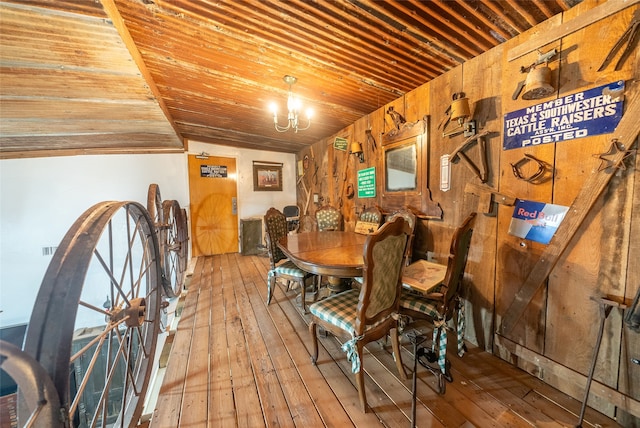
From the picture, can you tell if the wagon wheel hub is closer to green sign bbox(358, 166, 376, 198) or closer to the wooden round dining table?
the wooden round dining table

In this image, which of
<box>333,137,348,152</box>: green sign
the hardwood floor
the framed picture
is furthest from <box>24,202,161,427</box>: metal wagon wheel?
the framed picture

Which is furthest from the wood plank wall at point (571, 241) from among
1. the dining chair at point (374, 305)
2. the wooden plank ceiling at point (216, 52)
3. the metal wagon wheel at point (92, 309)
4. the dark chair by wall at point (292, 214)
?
the dark chair by wall at point (292, 214)

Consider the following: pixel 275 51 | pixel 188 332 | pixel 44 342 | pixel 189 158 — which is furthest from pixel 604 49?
pixel 189 158

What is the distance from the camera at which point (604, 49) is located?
1299 mm

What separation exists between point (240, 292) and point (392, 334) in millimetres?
2111

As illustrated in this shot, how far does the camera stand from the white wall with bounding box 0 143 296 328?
11.3 ft

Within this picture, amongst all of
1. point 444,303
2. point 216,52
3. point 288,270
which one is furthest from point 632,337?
point 216,52

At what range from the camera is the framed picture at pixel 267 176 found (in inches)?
208

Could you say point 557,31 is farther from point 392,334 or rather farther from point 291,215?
point 291,215

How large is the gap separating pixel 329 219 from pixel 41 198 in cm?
455

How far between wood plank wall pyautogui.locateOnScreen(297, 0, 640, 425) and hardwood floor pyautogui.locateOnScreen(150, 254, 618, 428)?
23 centimetres

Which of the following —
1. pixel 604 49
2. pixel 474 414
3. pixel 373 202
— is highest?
pixel 604 49

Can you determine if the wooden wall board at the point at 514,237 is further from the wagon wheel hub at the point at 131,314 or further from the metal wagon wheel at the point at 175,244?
the metal wagon wheel at the point at 175,244

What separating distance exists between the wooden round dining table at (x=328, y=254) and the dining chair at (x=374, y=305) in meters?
0.23
